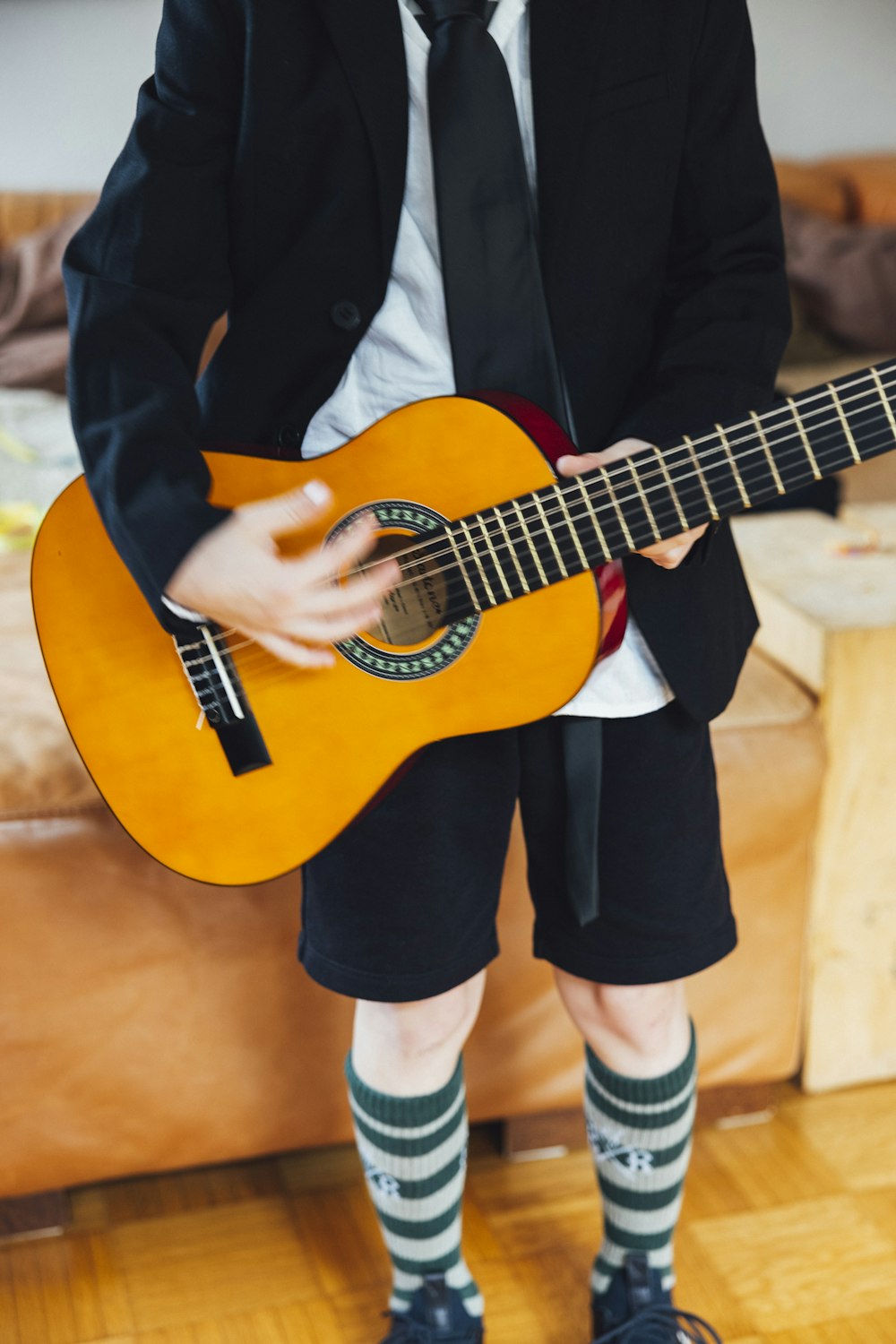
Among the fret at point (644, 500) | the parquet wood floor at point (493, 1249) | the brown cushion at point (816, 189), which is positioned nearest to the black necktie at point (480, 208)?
the fret at point (644, 500)

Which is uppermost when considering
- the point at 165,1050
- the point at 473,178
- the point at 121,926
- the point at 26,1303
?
the point at 473,178

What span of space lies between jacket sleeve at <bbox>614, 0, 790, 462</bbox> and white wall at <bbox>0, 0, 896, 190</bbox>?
6.54 ft

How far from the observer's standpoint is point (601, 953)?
0.91 meters

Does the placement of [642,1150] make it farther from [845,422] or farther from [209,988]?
[845,422]

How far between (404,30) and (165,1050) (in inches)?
35.5

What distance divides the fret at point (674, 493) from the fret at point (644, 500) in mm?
15

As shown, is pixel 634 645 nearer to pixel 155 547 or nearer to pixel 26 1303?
pixel 155 547

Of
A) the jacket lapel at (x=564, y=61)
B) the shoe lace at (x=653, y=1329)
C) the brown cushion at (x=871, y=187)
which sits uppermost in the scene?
the jacket lapel at (x=564, y=61)

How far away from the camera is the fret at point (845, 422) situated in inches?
29.1

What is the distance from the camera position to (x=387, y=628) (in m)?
0.83

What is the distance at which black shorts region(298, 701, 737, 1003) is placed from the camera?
0.86 meters

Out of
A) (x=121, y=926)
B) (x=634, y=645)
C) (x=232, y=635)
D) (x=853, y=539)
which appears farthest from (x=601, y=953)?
(x=853, y=539)

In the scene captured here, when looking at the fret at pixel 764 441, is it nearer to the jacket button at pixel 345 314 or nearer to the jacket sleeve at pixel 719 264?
the jacket sleeve at pixel 719 264

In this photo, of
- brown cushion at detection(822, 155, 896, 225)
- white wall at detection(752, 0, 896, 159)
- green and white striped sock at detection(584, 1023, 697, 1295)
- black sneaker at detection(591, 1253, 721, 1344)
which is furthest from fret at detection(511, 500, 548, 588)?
white wall at detection(752, 0, 896, 159)
